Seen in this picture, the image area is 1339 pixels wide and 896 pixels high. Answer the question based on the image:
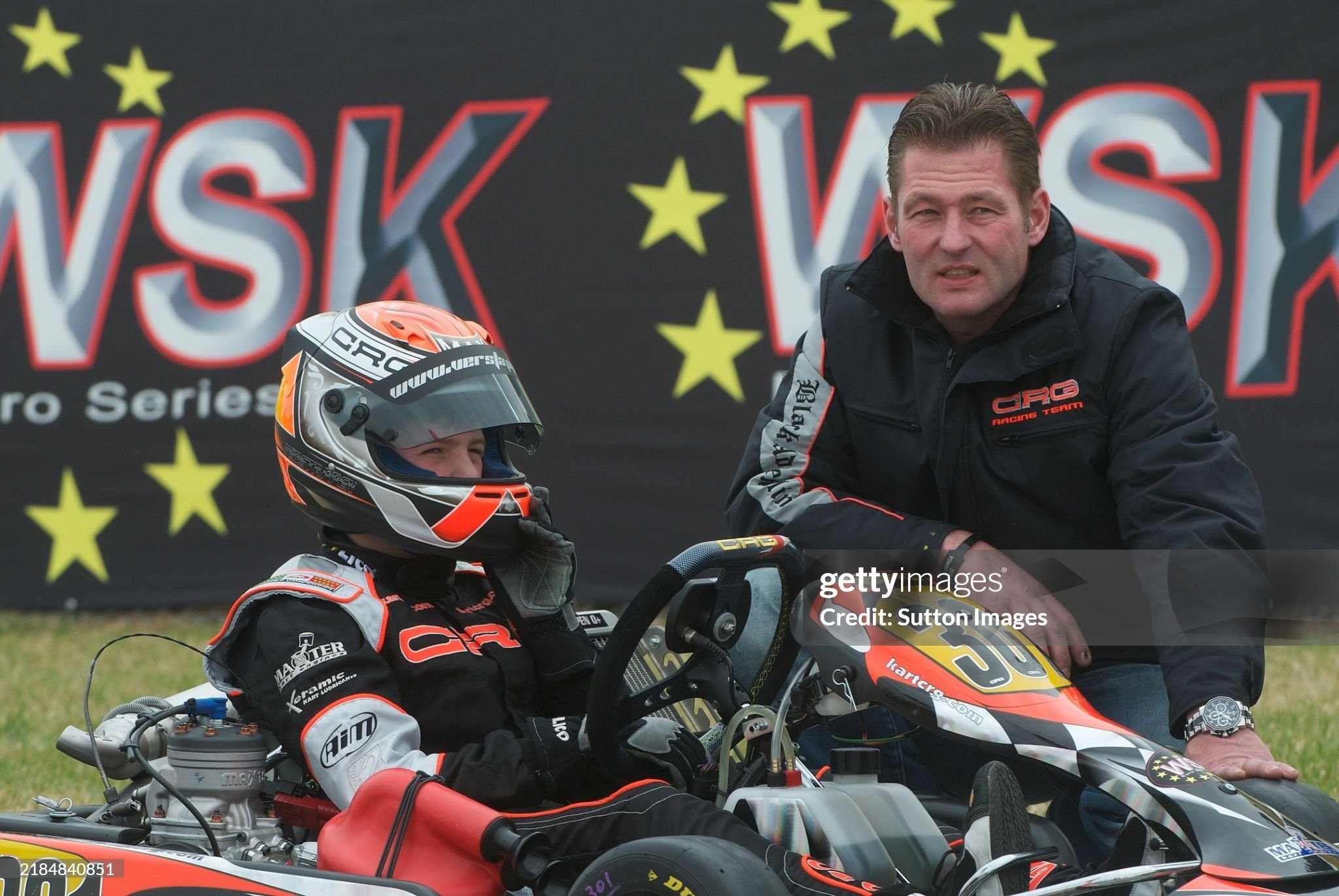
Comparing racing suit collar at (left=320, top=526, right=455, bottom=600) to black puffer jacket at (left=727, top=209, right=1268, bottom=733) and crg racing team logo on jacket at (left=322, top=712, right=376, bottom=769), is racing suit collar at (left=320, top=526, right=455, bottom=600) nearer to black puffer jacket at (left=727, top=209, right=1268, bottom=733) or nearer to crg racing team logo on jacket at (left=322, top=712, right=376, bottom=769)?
crg racing team logo on jacket at (left=322, top=712, right=376, bottom=769)

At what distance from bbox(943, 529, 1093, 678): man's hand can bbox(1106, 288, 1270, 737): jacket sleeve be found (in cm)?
15

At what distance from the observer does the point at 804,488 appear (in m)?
3.16

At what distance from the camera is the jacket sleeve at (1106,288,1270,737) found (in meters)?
2.54

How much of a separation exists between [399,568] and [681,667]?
581 mm

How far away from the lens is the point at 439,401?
291 centimetres

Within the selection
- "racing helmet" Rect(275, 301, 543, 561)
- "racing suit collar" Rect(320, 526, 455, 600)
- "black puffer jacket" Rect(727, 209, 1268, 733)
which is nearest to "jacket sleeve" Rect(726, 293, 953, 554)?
"black puffer jacket" Rect(727, 209, 1268, 733)

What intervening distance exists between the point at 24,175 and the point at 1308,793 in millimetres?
6281

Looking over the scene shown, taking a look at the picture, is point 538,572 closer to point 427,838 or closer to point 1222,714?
point 427,838

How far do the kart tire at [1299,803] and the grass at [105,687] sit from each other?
1864mm

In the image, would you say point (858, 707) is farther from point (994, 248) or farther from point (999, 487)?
point (994, 248)

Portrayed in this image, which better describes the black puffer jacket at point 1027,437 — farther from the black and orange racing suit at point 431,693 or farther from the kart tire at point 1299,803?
the black and orange racing suit at point 431,693

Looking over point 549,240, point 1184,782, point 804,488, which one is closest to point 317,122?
point 549,240

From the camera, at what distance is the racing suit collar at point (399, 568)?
2896mm

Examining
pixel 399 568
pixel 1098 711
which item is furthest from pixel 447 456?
pixel 1098 711
